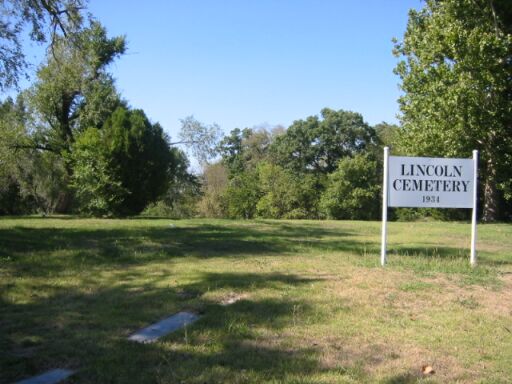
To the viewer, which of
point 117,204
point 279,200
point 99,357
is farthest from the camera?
point 279,200

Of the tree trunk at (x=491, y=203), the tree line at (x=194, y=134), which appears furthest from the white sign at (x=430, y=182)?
the tree trunk at (x=491, y=203)

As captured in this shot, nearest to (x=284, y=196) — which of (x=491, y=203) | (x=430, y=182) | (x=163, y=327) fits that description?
(x=491, y=203)

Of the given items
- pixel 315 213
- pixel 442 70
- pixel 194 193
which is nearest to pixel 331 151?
pixel 315 213

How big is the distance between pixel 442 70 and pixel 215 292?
62.4ft

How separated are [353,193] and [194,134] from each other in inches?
507

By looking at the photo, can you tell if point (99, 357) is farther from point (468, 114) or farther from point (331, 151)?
point (331, 151)

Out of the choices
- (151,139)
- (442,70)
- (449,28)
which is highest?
(449,28)

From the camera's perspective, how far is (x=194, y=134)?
36.0 m

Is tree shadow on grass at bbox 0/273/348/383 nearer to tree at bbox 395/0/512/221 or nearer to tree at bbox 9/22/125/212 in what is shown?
tree at bbox 395/0/512/221

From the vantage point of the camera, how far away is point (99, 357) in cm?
411

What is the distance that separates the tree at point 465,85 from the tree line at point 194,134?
2.2 inches

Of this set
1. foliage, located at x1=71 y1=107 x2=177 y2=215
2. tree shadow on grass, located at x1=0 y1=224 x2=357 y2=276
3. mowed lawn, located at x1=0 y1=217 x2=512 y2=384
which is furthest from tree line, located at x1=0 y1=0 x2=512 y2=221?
mowed lawn, located at x1=0 y1=217 x2=512 y2=384

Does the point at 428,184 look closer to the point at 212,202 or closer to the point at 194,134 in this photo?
the point at 194,134

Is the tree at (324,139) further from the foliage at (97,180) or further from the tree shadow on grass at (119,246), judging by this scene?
the tree shadow on grass at (119,246)
